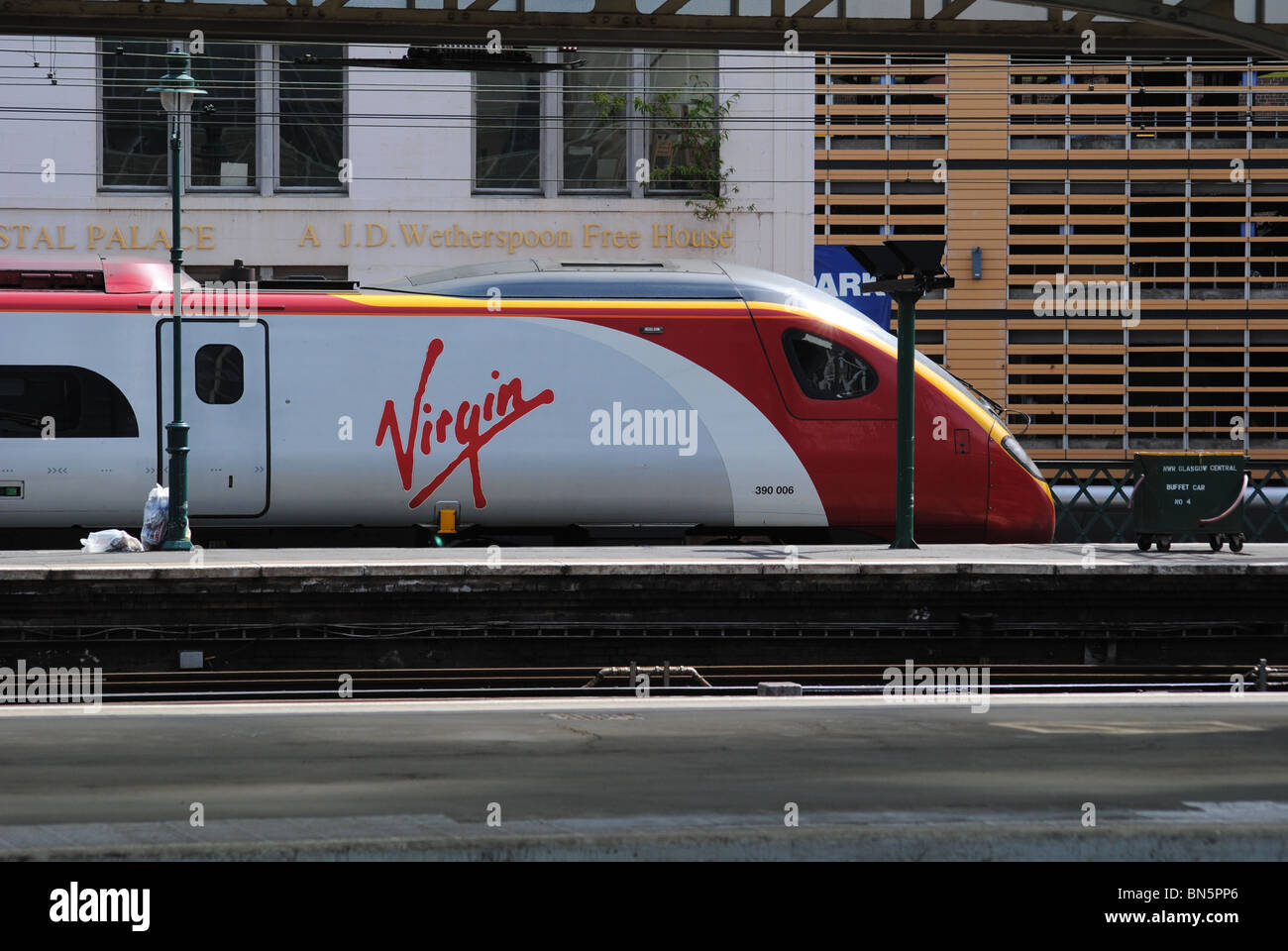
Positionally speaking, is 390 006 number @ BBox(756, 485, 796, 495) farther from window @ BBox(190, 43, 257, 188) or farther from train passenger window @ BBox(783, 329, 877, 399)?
window @ BBox(190, 43, 257, 188)

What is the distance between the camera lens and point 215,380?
1598cm

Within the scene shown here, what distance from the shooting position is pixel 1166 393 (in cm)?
4388

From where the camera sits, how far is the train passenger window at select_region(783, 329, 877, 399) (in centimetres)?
1630

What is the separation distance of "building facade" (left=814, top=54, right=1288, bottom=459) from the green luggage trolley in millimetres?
27205

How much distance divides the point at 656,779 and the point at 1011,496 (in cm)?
1106

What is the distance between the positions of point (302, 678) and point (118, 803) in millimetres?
6473

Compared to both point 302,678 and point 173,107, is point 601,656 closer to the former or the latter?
point 302,678

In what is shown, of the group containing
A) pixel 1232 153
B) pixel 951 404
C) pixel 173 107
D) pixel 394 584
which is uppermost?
pixel 1232 153

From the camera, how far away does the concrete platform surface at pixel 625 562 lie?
1221 cm

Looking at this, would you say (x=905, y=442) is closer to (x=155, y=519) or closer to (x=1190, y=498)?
(x=1190, y=498)

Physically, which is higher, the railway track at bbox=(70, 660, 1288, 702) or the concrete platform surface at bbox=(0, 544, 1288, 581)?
the concrete platform surface at bbox=(0, 544, 1288, 581)

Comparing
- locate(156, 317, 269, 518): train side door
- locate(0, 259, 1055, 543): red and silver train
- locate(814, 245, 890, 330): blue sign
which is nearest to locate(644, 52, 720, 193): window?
locate(814, 245, 890, 330): blue sign

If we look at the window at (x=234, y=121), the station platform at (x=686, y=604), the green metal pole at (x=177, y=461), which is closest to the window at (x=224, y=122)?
the window at (x=234, y=121)
